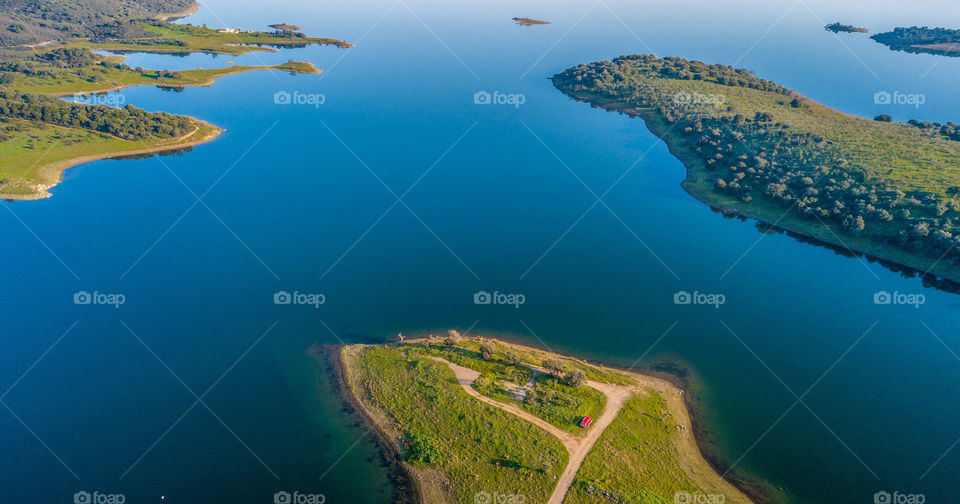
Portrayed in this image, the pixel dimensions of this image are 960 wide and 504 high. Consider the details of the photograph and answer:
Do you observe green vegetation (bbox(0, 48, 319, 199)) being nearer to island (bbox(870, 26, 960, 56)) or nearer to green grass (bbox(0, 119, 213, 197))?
green grass (bbox(0, 119, 213, 197))

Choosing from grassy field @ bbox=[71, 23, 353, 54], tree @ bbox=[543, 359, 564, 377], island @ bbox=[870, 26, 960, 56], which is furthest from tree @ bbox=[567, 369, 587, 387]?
island @ bbox=[870, 26, 960, 56]

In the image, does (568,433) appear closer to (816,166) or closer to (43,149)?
(816,166)

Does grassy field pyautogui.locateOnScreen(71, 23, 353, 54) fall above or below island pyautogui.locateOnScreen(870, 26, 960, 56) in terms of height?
below

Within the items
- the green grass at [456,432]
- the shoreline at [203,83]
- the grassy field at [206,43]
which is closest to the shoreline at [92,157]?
the shoreline at [203,83]

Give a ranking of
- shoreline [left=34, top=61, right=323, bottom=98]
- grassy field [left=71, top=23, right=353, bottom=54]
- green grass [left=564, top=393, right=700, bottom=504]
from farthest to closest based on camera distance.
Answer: grassy field [left=71, top=23, right=353, bottom=54] < shoreline [left=34, top=61, right=323, bottom=98] < green grass [left=564, top=393, right=700, bottom=504]

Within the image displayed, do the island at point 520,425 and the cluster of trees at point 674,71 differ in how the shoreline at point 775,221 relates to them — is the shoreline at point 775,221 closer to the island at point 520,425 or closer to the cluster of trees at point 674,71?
the cluster of trees at point 674,71

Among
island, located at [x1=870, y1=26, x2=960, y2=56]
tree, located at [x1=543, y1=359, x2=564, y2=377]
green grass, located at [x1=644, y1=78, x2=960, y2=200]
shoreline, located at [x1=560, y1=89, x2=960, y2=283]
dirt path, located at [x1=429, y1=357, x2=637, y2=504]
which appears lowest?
dirt path, located at [x1=429, y1=357, x2=637, y2=504]

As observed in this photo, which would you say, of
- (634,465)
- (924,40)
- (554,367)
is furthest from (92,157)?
(924,40)
